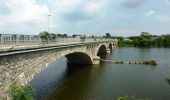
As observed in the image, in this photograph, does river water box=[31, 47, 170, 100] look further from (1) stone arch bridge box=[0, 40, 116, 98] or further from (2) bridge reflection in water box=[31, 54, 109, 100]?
(1) stone arch bridge box=[0, 40, 116, 98]

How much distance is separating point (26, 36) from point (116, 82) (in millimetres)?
20947

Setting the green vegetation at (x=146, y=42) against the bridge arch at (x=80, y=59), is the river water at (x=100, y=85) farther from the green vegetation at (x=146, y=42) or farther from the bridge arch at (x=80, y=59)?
the green vegetation at (x=146, y=42)

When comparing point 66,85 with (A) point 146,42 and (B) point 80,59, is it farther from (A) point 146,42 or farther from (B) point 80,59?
(A) point 146,42

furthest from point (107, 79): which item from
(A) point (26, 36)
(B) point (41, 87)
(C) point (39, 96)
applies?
(A) point (26, 36)

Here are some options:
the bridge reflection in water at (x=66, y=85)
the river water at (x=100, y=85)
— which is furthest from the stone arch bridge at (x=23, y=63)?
the river water at (x=100, y=85)

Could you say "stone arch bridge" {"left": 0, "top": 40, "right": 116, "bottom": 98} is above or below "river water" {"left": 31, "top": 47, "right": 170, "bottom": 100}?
above

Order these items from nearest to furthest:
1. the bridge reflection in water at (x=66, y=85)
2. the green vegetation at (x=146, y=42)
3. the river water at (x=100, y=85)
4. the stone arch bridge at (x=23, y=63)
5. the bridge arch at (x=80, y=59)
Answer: the stone arch bridge at (x=23, y=63) → the bridge reflection in water at (x=66, y=85) → the river water at (x=100, y=85) → the bridge arch at (x=80, y=59) → the green vegetation at (x=146, y=42)

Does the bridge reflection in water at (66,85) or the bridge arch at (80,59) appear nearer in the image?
the bridge reflection in water at (66,85)

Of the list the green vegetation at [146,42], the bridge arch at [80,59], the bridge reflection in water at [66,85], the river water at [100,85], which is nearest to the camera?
the bridge reflection in water at [66,85]

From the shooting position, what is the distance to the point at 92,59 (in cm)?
6681

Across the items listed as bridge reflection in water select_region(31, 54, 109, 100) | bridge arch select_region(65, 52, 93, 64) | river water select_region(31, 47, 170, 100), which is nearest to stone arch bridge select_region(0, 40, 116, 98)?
bridge reflection in water select_region(31, 54, 109, 100)

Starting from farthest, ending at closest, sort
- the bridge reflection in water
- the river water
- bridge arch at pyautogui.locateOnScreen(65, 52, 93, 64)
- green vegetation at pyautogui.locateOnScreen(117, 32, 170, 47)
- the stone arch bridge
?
green vegetation at pyautogui.locateOnScreen(117, 32, 170, 47), bridge arch at pyautogui.locateOnScreen(65, 52, 93, 64), the river water, the bridge reflection in water, the stone arch bridge

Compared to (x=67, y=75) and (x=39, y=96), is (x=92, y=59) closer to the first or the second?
(x=67, y=75)

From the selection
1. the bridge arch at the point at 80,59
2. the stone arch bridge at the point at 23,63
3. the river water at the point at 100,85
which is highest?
the stone arch bridge at the point at 23,63
